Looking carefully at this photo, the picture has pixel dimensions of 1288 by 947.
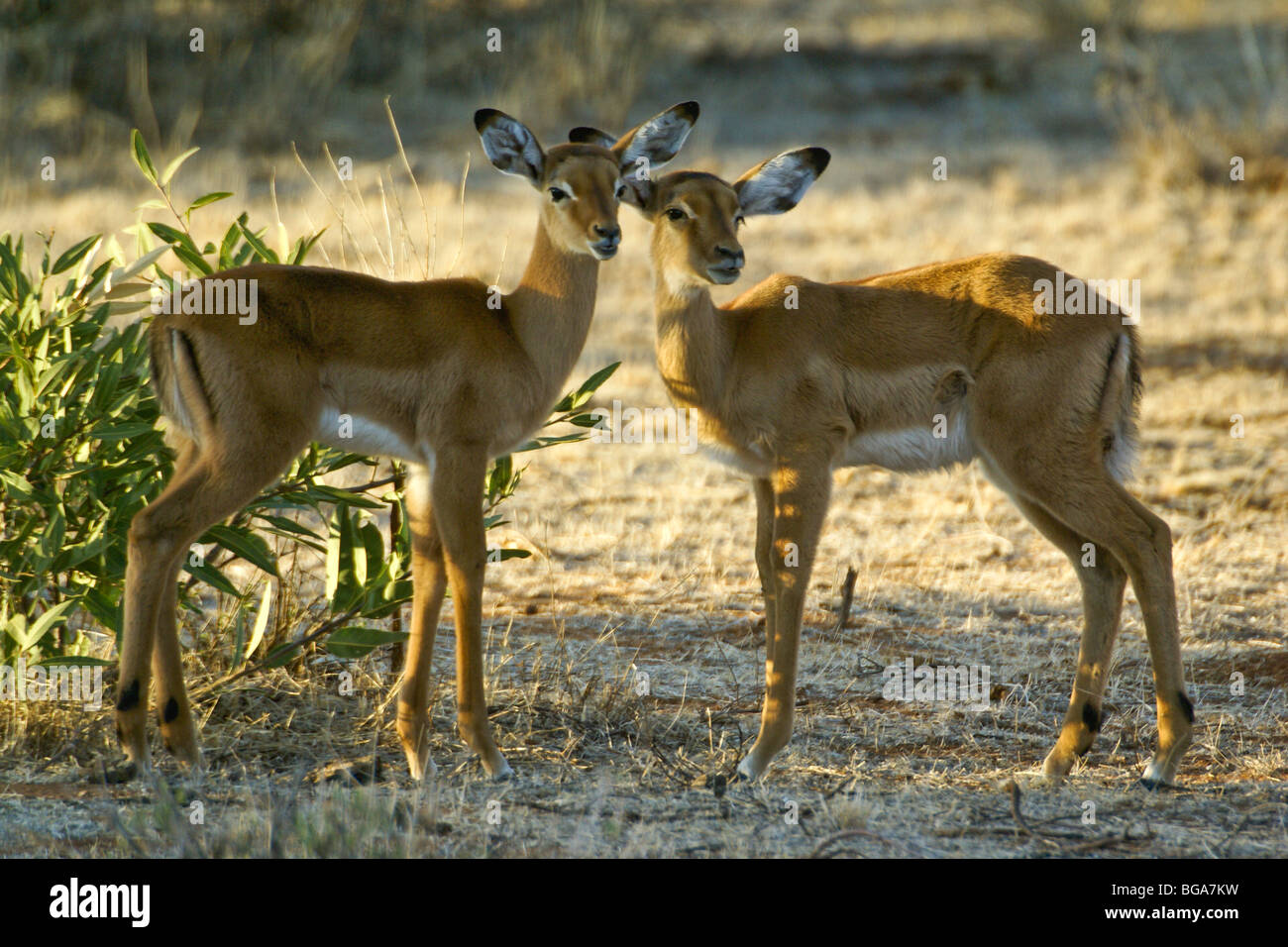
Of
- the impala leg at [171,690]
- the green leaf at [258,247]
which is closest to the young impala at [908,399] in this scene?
the green leaf at [258,247]

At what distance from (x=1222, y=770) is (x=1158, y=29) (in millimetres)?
17537

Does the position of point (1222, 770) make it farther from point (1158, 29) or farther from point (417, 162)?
point (1158, 29)

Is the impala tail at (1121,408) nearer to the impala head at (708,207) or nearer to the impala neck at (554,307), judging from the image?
the impala head at (708,207)

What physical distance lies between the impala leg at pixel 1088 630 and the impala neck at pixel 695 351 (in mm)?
1250

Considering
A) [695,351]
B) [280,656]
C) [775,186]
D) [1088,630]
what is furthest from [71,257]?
[1088,630]

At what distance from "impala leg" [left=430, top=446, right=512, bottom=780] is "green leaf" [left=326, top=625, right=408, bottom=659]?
48 centimetres

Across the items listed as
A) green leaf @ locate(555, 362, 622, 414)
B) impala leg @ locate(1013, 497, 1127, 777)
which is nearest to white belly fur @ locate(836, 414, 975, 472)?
impala leg @ locate(1013, 497, 1127, 777)

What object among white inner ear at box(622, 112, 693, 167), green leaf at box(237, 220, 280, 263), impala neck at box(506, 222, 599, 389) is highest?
white inner ear at box(622, 112, 693, 167)

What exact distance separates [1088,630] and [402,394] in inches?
104

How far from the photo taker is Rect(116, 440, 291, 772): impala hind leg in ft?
16.3

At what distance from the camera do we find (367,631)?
5.71m

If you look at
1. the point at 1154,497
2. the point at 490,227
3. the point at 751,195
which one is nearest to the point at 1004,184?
the point at 490,227

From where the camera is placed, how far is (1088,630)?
5.87 m

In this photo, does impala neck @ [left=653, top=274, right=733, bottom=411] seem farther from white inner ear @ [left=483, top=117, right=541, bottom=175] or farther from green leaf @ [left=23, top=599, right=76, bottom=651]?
green leaf @ [left=23, top=599, right=76, bottom=651]
